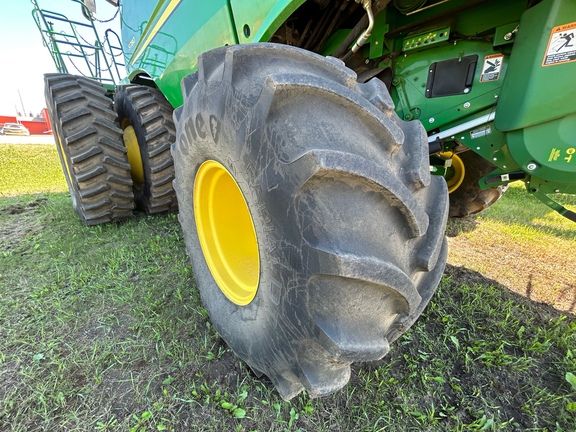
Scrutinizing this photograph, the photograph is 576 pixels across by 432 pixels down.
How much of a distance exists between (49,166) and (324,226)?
8510mm

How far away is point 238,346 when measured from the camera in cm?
112

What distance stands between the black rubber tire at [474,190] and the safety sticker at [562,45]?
1.47 metres

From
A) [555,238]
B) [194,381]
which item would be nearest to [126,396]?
[194,381]

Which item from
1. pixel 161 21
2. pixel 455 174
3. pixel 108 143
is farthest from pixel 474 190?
pixel 108 143

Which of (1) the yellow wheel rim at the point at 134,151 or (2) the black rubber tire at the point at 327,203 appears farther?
(1) the yellow wheel rim at the point at 134,151

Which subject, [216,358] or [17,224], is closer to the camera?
[216,358]

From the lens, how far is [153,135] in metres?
2.35

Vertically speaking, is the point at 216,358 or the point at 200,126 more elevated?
the point at 200,126

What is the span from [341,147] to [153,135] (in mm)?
2088

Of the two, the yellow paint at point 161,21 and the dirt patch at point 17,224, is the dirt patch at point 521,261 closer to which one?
the yellow paint at point 161,21

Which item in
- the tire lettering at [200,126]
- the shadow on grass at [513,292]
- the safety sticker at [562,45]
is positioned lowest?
the shadow on grass at [513,292]

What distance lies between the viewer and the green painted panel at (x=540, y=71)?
2.76 feet

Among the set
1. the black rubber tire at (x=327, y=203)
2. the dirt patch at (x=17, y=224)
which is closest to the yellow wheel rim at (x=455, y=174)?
the black rubber tire at (x=327, y=203)

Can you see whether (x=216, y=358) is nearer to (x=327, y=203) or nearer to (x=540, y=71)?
(x=327, y=203)
